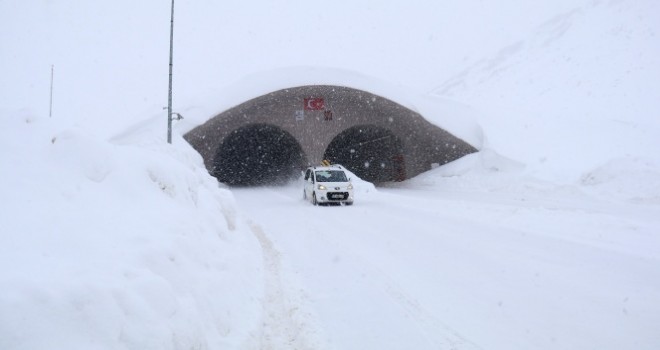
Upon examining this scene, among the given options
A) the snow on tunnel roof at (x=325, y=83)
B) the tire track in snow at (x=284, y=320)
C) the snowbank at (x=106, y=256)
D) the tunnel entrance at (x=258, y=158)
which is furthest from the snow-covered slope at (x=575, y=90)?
the snowbank at (x=106, y=256)

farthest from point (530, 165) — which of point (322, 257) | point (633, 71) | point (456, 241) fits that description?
point (633, 71)

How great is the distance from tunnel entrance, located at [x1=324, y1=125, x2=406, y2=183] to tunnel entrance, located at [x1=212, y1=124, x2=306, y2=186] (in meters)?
4.36

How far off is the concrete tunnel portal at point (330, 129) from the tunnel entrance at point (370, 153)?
0.08 meters

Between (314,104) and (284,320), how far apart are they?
3243 centimetres

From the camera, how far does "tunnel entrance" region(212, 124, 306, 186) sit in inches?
1654

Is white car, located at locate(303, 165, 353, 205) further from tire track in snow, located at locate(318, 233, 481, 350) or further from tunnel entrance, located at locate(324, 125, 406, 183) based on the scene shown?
tunnel entrance, located at locate(324, 125, 406, 183)

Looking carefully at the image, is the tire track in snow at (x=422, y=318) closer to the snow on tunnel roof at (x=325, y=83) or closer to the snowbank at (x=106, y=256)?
the snowbank at (x=106, y=256)

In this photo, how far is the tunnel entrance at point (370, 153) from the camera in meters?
40.4

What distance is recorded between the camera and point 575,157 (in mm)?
26016

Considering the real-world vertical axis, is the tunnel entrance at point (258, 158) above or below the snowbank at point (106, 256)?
below

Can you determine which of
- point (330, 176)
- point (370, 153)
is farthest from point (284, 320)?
point (370, 153)

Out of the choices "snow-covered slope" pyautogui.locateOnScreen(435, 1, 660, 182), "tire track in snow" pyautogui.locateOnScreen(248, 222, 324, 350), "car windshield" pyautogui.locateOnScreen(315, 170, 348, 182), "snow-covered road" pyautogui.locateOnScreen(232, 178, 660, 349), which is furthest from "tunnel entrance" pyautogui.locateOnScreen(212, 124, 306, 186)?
"tire track in snow" pyautogui.locateOnScreen(248, 222, 324, 350)

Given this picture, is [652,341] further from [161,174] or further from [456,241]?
[161,174]

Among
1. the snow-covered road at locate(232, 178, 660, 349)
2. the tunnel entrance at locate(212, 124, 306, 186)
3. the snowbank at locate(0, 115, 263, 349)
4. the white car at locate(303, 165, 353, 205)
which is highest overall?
the snowbank at locate(0, 115, 263, 349)
